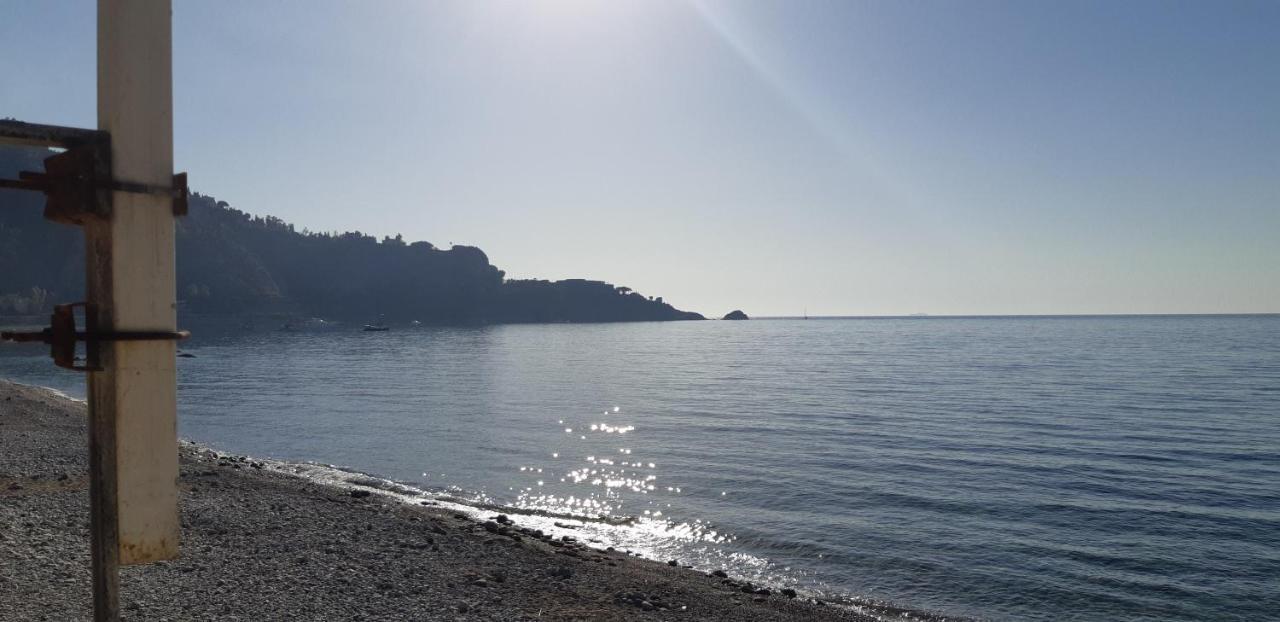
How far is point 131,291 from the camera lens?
9.70ft

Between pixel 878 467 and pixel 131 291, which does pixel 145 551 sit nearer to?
pixel 131 291

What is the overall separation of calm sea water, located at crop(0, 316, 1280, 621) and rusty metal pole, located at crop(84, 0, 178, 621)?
1324cm

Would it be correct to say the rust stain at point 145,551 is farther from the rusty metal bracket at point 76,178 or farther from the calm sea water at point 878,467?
the calm sea water at point 878,467

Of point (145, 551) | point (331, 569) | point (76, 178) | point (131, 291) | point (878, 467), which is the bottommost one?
point (878, 467)

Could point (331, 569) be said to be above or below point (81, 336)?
below

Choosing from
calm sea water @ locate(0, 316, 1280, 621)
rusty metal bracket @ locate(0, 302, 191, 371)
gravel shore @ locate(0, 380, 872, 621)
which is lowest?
calm sea water @ locate(0, 316, 1280, 621)

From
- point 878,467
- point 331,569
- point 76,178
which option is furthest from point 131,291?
point 878,467

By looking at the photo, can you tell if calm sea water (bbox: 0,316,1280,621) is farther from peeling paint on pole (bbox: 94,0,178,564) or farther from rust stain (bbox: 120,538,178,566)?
peeling paint on pole (bbox: 94,0,178,564)

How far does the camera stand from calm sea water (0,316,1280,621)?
1517cm

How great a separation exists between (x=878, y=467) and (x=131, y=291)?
80.8ft

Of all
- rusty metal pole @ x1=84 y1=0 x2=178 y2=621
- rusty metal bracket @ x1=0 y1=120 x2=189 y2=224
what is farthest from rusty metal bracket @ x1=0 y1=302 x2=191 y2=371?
rusty metal bracket @ x1=0 y1=120 x2=189 y2=224

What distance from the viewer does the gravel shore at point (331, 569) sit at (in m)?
9.70

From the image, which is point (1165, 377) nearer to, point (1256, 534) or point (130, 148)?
point (1256, 534)

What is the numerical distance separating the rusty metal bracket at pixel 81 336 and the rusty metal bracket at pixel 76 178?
0.37m
